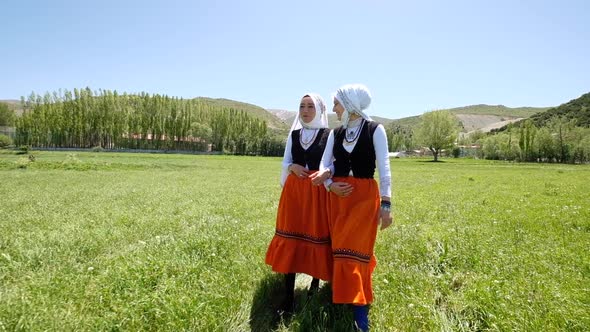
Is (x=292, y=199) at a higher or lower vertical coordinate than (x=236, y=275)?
higher

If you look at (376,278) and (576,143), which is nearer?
(376,278)

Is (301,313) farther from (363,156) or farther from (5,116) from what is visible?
(5,116)

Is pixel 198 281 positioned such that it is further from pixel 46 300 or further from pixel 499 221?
pixel 499 221

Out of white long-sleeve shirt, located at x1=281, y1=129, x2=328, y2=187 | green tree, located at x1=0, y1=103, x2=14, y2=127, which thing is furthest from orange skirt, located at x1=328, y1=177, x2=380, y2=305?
green tree, located at x1=0, y1=103, x2=14, y2=127

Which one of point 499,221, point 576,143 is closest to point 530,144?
point 576,143

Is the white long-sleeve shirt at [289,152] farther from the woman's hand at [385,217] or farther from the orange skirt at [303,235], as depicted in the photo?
the woman's hand at [385,217]

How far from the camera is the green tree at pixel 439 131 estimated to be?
287ft

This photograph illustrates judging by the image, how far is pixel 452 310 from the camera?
3.85 metres

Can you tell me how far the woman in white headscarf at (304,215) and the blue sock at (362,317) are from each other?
0.58m

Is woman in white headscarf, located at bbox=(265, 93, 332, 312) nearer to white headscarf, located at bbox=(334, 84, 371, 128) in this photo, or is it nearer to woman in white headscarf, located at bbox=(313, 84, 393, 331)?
woman in white headscarf, located at bbox=(313, 84, 393, 331)

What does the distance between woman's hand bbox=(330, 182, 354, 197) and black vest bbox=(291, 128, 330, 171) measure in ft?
2.46

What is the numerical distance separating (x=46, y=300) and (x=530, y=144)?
109m

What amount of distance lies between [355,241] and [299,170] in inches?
48.0

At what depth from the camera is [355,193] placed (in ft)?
12.4
